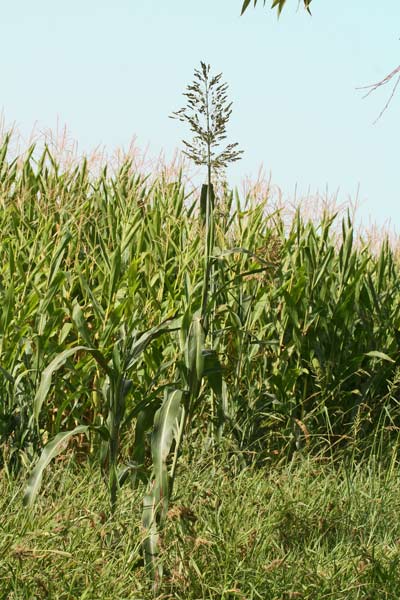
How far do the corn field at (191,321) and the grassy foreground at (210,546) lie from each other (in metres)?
0.37

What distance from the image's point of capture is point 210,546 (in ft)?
11.7

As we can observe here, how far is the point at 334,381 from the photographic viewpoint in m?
6.24

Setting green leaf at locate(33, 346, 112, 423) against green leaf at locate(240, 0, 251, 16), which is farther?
green leaf at locate(240, 0, 251, 16)

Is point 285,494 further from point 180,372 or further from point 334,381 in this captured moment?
point 334,381

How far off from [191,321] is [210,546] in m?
1.31

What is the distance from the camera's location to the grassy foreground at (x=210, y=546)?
3.32 m

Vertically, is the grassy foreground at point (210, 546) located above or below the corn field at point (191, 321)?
below

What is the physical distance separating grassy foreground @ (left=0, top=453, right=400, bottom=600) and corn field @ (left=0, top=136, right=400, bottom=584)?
0.37 metres

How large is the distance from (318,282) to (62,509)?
293 cm

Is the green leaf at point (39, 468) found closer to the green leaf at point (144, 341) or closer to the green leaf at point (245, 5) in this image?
the green leaf at point (144, 341)

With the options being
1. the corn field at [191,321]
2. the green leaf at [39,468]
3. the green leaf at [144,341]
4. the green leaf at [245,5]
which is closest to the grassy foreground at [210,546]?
the green leaf at [39,468]

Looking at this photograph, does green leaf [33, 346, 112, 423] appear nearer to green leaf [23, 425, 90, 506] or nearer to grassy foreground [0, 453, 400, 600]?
green leaf [23, 425, 90, 506]

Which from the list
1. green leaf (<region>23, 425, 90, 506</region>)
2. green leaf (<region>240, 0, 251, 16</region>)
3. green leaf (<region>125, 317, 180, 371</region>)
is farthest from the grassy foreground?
green leaf (<region>240, 0, 251, 16</region>)

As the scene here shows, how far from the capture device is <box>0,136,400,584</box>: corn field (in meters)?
5.21
